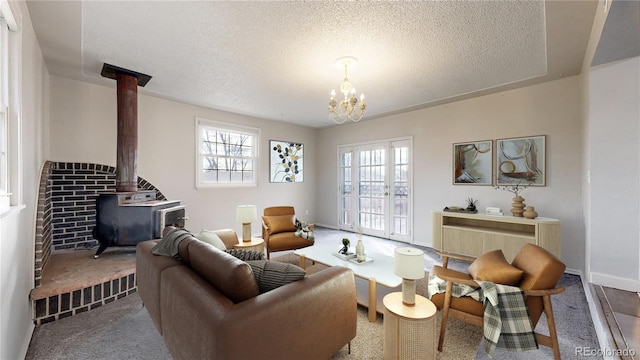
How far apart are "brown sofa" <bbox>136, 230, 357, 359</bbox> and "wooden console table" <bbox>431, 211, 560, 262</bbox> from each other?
2.78 metres

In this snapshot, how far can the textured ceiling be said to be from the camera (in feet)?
6.56

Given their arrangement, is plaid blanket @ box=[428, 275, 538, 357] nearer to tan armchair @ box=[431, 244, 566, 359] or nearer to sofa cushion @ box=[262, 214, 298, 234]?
tan armchair @ box=[431, 244, 566, 359]

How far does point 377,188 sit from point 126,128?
172 inches

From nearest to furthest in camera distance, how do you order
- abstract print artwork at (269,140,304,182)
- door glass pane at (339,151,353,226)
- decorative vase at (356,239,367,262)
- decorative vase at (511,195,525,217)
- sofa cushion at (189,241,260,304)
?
sofa cushion at (189,241,260,304)
decorative vase at (356,239,367,262)
decorative vase at (511,195,525,217)
abstract print artwork at (269,140,304,182)
door glass pane at (339,151,353,226)

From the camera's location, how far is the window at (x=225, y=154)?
464 centimetres

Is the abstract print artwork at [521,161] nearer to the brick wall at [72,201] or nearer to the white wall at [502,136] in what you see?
the white wall at [502,136]

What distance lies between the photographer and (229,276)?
1317 mm

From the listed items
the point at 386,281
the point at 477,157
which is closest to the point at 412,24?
the point at 386,281

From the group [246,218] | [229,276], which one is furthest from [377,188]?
[229,276]

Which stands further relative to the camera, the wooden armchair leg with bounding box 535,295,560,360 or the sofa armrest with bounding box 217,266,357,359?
the wooden armchair leg with bounding box 535,295,560,360

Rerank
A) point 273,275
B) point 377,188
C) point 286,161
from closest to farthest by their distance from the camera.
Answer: point 273,275, point 377,188, point 286,161

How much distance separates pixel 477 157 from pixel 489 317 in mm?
3108

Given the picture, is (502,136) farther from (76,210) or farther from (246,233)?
(76,210)

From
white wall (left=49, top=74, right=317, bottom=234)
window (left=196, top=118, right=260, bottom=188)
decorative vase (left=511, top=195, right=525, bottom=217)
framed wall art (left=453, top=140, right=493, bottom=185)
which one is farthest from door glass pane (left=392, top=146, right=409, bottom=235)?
window (left=196, top=118, right=260, bottom=188)
